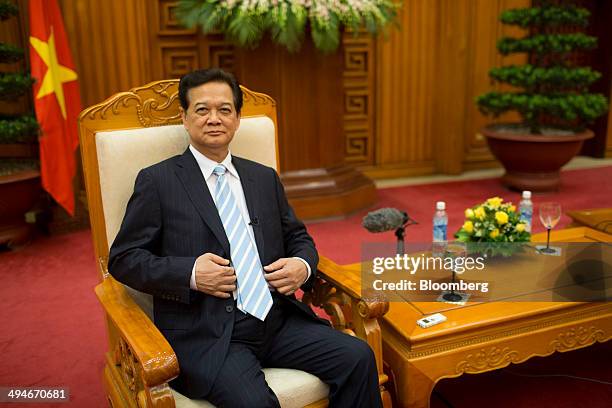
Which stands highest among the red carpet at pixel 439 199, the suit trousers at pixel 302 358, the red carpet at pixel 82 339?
the suit trousers at pixel 302 358

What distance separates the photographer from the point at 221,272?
1.58m

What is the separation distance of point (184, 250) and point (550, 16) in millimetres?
4170

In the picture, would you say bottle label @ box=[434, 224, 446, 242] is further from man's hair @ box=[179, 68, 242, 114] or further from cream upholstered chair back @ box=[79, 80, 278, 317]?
man's hair @ box=[179, 68, 242, 114]

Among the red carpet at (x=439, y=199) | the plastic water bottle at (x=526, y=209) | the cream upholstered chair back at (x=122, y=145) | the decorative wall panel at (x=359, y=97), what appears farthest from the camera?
the decorative wall panel at (x=359, y=97)

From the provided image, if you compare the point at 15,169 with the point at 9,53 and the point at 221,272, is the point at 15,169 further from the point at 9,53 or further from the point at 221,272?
the point at 221,272

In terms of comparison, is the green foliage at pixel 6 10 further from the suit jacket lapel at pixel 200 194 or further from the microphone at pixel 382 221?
the microphone at pixel 382 221

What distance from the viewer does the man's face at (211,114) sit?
1.70 metres

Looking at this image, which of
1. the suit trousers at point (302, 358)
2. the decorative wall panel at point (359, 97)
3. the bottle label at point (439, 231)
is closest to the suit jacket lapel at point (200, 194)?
the suit trousers at point (302, 358)

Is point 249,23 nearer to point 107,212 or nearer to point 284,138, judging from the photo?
point 284,138

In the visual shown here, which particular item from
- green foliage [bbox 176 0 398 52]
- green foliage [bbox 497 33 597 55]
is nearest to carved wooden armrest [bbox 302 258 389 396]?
green foliage [bbox 176 0 398 52]

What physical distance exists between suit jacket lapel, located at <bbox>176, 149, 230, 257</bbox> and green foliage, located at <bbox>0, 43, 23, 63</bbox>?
7.99 ft

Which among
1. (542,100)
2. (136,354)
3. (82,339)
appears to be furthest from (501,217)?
(542,100)

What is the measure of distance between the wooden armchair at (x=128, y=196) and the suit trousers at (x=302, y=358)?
0.04 metres

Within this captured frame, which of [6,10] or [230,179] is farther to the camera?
[6,10]
